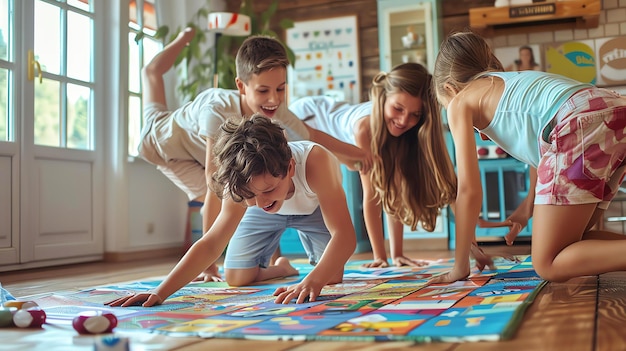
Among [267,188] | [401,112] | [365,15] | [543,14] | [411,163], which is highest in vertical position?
[365,15]

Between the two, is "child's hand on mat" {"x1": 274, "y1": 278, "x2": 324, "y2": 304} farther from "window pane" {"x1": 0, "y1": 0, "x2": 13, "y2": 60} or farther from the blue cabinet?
the blue cabinet

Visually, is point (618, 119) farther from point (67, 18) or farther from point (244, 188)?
point (67, 18)

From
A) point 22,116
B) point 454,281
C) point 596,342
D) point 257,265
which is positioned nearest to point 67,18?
point 22,116

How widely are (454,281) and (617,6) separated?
343cm

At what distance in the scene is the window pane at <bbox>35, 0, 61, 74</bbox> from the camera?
3502 mm

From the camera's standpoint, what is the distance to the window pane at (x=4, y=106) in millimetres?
3221

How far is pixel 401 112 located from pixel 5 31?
208cm

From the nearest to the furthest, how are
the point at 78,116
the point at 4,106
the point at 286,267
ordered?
1. the point at 286,267
2. the point at 4,106
3. the point at 78,116

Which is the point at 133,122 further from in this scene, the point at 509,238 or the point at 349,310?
the point at 349,310

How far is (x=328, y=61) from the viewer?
4.94 meters

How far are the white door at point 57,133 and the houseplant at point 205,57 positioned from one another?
66 centimetres

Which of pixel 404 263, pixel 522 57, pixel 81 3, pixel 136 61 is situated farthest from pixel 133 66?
pixel 522 57

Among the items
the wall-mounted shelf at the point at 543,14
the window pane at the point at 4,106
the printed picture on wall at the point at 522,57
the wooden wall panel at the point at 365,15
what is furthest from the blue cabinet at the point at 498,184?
the window pane at the point at 4,106

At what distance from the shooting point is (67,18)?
12.3ft
